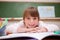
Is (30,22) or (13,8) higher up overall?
(13,8)

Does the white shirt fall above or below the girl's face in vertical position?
below

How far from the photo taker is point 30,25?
1.11m

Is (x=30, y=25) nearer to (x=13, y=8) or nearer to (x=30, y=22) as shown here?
(x=30, y=22)

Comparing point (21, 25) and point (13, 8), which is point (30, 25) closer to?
point (21, 25)

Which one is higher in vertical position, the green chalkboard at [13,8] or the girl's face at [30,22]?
the green chalkboard at [13,8]

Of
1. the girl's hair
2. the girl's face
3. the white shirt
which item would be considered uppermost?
the girl's hair

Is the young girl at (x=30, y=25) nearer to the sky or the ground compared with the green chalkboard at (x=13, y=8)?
nearer to the ground

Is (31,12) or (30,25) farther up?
(31,12)

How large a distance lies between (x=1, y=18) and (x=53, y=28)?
41 centimetres

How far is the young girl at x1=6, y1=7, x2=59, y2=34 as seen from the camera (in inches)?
43.4

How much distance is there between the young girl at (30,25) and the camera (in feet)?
3.61

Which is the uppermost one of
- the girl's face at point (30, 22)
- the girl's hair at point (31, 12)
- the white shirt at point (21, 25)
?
the girl's hair at point (31, 12)

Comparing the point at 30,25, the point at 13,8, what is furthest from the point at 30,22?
the point at 13,8

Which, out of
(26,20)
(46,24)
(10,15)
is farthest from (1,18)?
(46,24)
